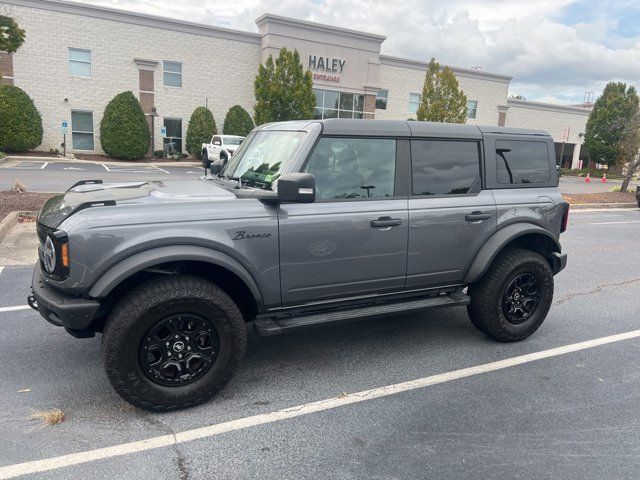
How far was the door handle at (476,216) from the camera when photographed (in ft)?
A: 14.0

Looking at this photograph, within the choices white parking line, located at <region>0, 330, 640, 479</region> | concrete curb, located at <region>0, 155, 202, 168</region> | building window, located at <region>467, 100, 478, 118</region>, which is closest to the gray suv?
white parking line, located at <region>0, 330, 640, 479</region>

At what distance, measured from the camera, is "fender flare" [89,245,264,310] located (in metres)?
→ 3.05

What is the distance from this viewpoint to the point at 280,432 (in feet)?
10.4

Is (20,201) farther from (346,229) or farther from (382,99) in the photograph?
(382,99)

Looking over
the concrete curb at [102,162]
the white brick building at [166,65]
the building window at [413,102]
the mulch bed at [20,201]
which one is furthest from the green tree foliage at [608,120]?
the mulch bed at [20,201]

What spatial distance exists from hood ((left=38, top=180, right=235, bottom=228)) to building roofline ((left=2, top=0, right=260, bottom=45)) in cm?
2788

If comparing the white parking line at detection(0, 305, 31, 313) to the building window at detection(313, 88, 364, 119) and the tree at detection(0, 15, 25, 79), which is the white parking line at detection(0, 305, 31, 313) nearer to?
the tree at detection(0, 15, 25, 79)

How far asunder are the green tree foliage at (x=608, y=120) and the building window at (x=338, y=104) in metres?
19.3

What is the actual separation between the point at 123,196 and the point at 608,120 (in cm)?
4343

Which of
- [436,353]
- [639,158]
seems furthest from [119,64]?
[436,353]

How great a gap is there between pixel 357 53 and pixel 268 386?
3284 cm

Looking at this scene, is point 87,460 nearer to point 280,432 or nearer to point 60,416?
point 60,416

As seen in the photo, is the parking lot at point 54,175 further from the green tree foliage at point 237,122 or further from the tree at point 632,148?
the tree at point 632,148

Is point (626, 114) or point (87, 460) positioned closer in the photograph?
point (87, 460)
